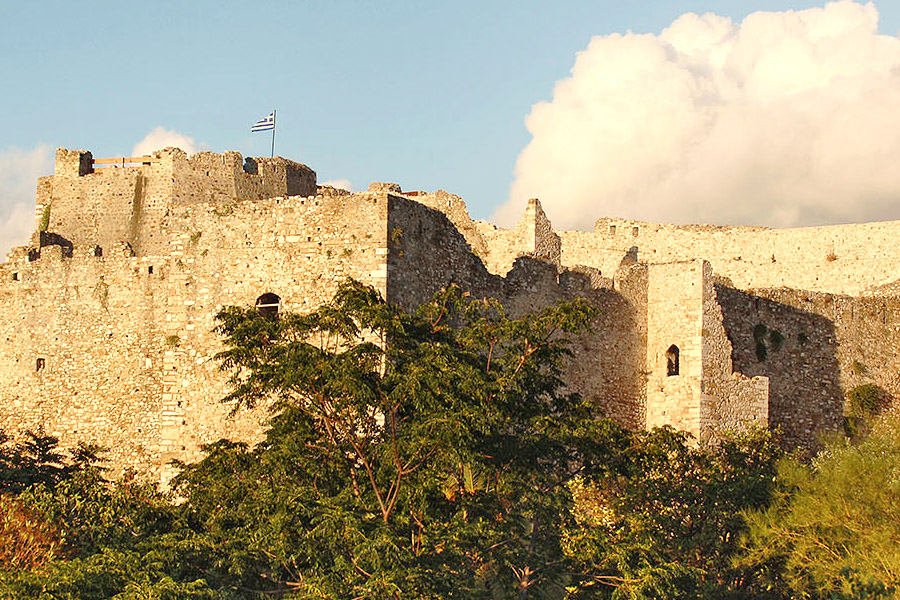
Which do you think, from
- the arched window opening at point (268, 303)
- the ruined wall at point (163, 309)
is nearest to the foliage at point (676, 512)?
the ruined wall at point (163, 309)

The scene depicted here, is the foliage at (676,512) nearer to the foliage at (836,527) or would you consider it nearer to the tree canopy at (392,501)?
the tree canopy at (392,501)

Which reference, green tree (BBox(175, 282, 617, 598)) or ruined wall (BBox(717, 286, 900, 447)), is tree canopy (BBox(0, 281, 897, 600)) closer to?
green tree (BBox(175, 282, 617, 598))

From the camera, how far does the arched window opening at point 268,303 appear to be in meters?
25.3

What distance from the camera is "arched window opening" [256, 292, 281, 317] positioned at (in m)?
25.3

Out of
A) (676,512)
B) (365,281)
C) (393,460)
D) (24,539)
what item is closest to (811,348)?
(676,512)

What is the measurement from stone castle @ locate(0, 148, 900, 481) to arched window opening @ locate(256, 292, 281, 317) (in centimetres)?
5

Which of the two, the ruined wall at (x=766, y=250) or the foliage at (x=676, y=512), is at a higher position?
the ruined wall at (x=766, y=250)

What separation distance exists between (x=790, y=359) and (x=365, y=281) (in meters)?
16.4

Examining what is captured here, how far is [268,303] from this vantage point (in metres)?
25.4

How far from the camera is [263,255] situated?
25422mm

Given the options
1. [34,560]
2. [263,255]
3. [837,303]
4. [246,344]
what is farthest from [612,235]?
[34,560]

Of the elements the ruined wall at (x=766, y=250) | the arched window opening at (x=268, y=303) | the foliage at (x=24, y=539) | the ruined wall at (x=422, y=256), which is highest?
the ruined wall at (x=766, y=250)

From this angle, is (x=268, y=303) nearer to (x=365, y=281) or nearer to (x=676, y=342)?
(x=365, y=281)

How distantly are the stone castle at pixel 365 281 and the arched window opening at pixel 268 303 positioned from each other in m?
0.05
